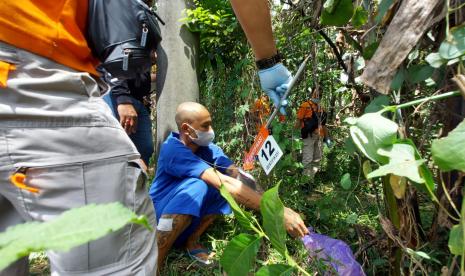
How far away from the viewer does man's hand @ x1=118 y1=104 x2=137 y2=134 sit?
6.49 feet

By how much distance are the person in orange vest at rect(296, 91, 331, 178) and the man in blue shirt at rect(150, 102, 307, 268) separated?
48 centimetres


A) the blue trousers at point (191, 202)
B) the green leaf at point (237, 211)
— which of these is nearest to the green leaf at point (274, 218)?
the green leaf at point (237, 211)

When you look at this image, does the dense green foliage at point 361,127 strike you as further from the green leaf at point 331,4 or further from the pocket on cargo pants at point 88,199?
the pocket on cargo pants at point 88,199

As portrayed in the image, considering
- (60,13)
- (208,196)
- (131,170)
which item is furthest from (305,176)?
(60,13)

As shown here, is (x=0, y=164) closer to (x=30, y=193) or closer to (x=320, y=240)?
(x=30, y=193)

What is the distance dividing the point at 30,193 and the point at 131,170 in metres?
0.21

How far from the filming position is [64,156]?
2.83ft

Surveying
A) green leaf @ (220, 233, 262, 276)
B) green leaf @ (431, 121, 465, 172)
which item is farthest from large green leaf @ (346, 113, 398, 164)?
green leaf @ (220, 233, 262, 276)

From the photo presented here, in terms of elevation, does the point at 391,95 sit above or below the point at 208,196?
above

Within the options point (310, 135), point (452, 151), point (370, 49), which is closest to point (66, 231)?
point (452, 151)

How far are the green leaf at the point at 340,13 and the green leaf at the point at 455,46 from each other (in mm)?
388

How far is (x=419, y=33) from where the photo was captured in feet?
2.53

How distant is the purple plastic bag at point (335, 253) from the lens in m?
1.36

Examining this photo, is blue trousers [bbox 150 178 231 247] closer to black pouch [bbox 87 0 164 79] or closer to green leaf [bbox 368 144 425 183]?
black pouch [bbox 87 0 164 79]
